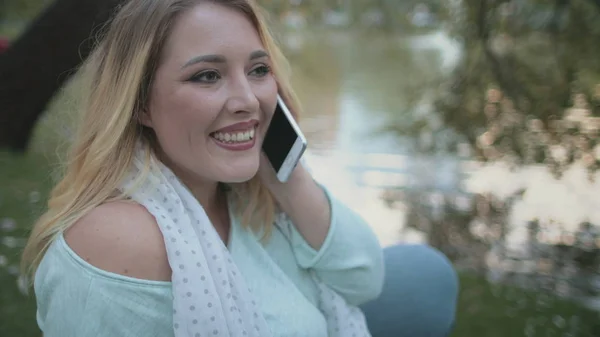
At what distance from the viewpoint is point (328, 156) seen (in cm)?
643

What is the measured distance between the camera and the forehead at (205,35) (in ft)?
4.50

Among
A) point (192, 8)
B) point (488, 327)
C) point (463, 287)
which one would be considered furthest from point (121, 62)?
point (463, 287)

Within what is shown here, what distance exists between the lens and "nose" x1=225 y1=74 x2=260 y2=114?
139 cm

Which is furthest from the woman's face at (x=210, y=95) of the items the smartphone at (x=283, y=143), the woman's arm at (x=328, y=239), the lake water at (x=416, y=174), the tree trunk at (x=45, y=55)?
the lake water at (x=416, y=174)

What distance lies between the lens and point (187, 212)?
4.62 ft

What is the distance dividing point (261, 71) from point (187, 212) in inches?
13.7

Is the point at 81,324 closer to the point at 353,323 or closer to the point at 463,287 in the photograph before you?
the point at 353,323

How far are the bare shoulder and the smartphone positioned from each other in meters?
0.39

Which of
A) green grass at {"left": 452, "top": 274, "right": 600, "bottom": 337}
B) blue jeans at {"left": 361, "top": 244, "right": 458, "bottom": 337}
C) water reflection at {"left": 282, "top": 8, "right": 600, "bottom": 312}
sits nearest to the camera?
blue jeans at {"left": 361, "top": 244, "right": 458, "bottom": 337}

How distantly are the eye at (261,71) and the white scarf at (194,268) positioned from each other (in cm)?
28

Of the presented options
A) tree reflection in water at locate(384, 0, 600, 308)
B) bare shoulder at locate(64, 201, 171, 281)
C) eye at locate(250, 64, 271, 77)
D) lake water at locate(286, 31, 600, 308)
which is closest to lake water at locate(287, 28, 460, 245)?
lake water at locate(286, 31, 600, 308)

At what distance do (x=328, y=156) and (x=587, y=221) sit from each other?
3.15 meters

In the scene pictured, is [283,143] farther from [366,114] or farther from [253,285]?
[366,114]

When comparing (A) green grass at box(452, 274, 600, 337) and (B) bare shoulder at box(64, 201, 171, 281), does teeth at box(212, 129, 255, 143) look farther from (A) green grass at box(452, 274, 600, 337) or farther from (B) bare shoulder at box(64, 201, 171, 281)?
(A) green grass at box(452, 274, 600, 337)
